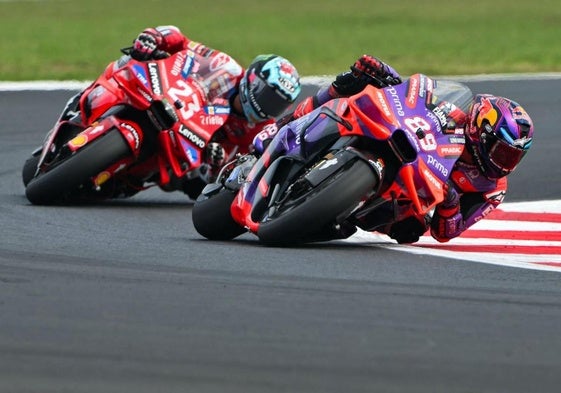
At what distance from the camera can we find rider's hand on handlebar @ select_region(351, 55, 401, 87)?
920 centimetres

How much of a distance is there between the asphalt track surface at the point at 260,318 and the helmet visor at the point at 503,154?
668mm

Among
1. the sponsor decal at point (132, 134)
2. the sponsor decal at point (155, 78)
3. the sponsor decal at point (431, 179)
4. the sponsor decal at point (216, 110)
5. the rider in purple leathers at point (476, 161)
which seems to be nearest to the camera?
the sponsor decal at point (431, 179)

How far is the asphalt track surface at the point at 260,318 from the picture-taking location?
5.12 metres

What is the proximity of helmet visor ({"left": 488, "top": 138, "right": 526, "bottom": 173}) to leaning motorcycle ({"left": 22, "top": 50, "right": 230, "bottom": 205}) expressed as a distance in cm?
293

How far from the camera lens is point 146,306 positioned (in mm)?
6156

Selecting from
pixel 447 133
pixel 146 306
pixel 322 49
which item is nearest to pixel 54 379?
pixel 146 306

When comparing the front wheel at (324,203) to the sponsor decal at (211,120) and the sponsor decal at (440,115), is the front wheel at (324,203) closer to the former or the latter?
the sponsor decal at (440,115)

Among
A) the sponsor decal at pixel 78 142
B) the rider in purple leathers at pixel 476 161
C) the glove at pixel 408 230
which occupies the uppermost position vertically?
the rider in purple leathers at pixel 476 161

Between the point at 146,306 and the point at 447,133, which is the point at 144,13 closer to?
the point at 447,133

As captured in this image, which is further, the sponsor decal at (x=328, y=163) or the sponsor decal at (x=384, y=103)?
the sponsor decal at (x=384, y=103)

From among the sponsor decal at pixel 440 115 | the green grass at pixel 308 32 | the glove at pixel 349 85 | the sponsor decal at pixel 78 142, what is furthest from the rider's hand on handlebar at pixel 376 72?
the green grass at pixel 308 32

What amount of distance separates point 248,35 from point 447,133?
17261 mm

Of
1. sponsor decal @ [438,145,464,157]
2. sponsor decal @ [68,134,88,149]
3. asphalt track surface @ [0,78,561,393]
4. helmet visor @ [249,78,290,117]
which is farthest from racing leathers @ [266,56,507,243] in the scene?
sponsor decal @ [68,134,88,149]

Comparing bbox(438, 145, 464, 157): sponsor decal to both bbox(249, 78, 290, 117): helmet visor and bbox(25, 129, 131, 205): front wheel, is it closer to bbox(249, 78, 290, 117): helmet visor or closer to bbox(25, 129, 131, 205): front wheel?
bbox(249, 78, 290, 117): helmet visor
